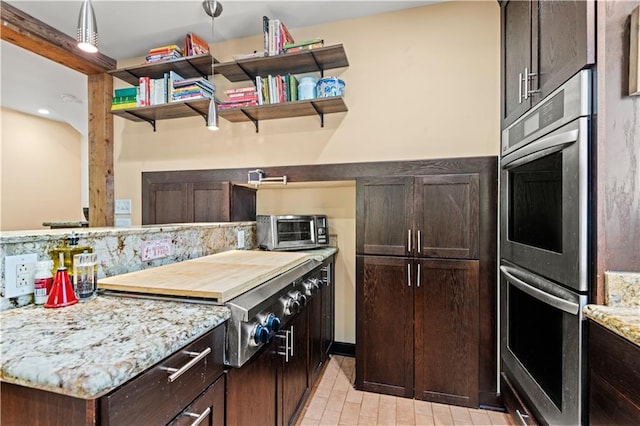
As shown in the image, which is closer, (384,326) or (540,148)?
(540,148)

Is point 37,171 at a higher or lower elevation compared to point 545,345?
higher

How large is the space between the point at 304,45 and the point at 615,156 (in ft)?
6.06

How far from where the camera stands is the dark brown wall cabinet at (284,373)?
1.14 metres

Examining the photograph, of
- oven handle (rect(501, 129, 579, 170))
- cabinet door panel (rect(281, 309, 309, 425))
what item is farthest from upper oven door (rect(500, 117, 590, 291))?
cabinet door panel (rect(281, 309, 309, 425))

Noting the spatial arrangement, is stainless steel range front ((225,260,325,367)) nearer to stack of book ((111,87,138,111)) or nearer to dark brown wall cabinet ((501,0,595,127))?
dark brown wall cabinet ((501,0,595,127))

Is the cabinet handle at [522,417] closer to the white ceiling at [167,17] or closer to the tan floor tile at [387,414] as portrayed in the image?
the tan floor tile at [387,414]

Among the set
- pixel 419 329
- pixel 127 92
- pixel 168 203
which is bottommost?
pixel 419 329

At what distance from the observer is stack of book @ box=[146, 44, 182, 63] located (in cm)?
246

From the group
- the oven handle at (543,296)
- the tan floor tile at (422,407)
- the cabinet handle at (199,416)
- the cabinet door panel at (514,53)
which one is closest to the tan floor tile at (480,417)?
the tan floor tile at (422,407)

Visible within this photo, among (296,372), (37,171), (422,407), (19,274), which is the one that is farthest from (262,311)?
(37,171)

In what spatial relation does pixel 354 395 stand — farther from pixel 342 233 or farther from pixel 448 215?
pixel 448 215

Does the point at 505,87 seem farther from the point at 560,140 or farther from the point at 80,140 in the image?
the point at 80,140

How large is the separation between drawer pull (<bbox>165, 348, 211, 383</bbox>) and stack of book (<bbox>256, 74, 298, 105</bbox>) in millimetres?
1833

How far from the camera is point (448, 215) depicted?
2029 millimetres
